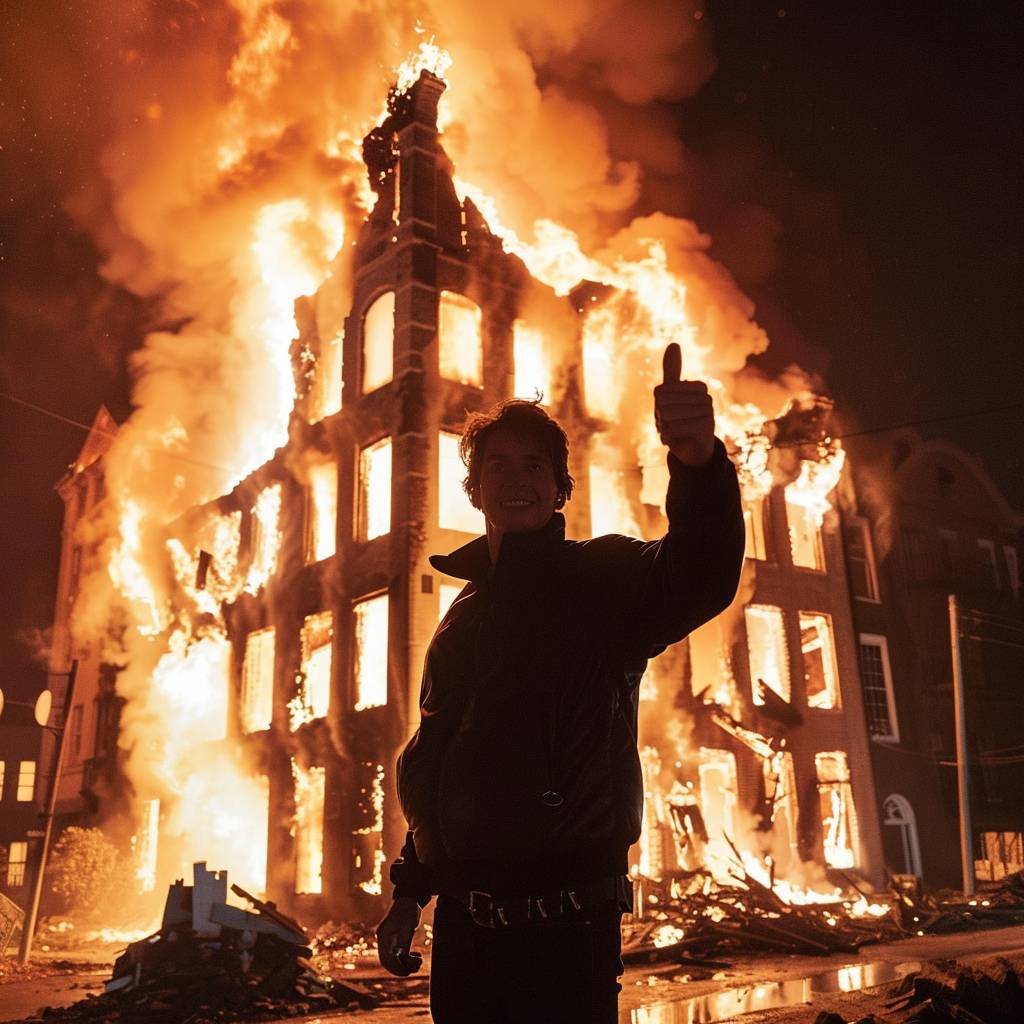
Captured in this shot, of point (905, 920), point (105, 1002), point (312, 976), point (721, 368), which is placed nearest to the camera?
point (105, 1002)

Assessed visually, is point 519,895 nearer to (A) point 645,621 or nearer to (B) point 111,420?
(A) point 645,621

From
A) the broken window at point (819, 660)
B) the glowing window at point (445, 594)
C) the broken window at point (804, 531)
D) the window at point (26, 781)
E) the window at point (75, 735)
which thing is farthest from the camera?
the window at point (26, 781)

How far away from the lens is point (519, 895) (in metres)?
2.29

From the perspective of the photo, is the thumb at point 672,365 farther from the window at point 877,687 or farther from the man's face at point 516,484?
the window at point 877,687

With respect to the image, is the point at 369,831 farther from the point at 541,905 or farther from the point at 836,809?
the point at 541,905

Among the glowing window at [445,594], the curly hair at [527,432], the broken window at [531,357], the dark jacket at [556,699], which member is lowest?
the dark jacket at [556,699]

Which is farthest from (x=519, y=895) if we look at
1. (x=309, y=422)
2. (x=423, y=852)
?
(x=309, y=422)

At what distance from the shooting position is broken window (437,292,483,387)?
22.2m

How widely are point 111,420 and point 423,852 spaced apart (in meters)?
35.7

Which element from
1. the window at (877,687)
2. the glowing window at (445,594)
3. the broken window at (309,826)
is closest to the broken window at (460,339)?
the glowing window at (445,594)

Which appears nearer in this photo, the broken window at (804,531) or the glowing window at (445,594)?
the glowing window at (445,594)

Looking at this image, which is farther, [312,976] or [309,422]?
[309,422]

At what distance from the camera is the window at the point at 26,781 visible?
1649 inches

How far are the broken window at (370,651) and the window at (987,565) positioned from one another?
850 inches
